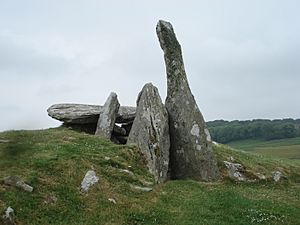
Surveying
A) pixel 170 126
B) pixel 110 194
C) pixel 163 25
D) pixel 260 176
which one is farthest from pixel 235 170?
pixel 110 194

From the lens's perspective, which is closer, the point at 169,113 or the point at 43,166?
the point at 43,166

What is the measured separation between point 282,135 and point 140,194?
129m

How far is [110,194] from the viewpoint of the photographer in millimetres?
24000

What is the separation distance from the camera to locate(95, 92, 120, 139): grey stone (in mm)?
36219

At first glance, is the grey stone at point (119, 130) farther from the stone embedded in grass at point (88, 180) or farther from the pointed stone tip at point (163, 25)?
the stone embedded in grass at point (88, 180)

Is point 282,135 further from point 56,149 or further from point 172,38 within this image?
point 56,149

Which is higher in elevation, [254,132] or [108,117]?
[254,132]

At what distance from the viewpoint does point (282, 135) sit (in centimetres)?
14612

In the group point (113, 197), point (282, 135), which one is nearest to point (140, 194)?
point (113, 197)

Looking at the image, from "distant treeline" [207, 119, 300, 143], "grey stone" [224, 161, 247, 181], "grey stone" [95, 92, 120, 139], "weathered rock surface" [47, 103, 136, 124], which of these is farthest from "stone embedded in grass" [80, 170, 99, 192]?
"distant treeline" [207, 119, 300, 143]

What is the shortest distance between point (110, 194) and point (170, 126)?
11248mm

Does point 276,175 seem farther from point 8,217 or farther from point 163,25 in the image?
point 8,217

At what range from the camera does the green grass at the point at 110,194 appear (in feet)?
70.6

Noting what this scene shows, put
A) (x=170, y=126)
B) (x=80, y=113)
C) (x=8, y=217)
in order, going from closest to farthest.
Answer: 1. (x=8, y=217)
2. (x=170, y=126)
3. (x=80, y=113)
